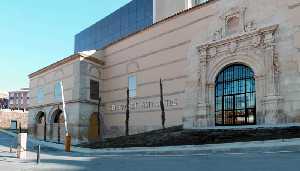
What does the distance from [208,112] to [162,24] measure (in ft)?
31.1

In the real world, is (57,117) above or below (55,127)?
above

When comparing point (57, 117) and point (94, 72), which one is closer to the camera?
point (94, 72)

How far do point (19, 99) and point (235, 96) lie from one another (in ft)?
383

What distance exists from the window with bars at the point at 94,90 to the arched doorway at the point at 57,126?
483 centimetres

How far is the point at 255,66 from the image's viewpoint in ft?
74.8

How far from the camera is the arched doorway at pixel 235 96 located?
2338cm

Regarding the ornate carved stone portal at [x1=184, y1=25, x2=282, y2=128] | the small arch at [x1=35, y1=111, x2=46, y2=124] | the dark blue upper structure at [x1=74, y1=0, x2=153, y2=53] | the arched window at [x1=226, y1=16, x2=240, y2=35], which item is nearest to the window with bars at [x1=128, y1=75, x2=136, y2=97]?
the ornate carved stone portal at [x1=184, y1=25, x2=282, y2=128]

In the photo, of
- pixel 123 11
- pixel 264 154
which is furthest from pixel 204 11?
pixel 123 11

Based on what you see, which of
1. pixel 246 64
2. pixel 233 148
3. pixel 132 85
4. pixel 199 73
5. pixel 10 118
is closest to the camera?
pixel 233 148

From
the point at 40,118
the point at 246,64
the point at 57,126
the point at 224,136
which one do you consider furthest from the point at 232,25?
the point at 40,118

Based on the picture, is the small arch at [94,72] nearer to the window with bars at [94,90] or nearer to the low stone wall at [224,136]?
the window with bars at [94,90]

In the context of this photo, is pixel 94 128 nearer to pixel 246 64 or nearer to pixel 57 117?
pixel 57 117

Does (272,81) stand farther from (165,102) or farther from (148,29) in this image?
(148,29)

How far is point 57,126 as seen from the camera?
37.9 metres
